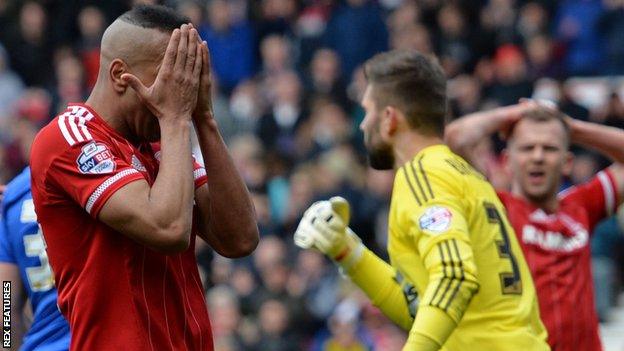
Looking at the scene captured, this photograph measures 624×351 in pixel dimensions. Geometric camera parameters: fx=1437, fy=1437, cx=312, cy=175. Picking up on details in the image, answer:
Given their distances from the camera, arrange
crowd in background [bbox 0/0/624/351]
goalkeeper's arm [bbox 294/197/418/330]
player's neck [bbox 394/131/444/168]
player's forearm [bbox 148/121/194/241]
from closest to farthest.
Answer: player's forearm [bbox 148/121/194/241] < player's neck [bbox 394/131/444/168] < goalkeeper's arm [bbox 294/197/418/330] < crowd in background [bbox 0/0/624/351]

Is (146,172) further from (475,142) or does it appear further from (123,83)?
(475,142)

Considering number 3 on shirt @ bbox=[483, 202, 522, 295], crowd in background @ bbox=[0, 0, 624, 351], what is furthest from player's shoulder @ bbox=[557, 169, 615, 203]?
crowd in background @ bbox=[0, 0, 624, 351]

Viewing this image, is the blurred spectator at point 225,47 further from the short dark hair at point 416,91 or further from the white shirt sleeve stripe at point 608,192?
the short dark hair at point 416,91

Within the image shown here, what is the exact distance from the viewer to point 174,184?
4414 mm

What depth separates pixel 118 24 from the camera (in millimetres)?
4656

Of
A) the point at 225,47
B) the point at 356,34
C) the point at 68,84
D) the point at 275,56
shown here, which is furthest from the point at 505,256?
the point at 225,47

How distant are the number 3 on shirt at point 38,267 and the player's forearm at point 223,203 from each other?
1.04 m

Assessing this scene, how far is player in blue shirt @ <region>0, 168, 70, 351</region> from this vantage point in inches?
222

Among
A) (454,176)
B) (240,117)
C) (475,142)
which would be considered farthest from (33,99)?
(454,176)

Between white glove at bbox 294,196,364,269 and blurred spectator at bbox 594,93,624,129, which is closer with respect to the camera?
white glove at bbox 294,196,364,269

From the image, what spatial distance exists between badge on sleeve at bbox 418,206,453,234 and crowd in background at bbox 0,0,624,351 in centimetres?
714

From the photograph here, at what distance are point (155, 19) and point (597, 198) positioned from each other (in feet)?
10.9

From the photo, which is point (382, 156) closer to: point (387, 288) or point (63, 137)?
point (387, 288)

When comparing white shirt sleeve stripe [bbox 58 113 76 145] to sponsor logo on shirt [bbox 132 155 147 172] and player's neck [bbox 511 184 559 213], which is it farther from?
player's neck [bbox 511 184 559 213]
